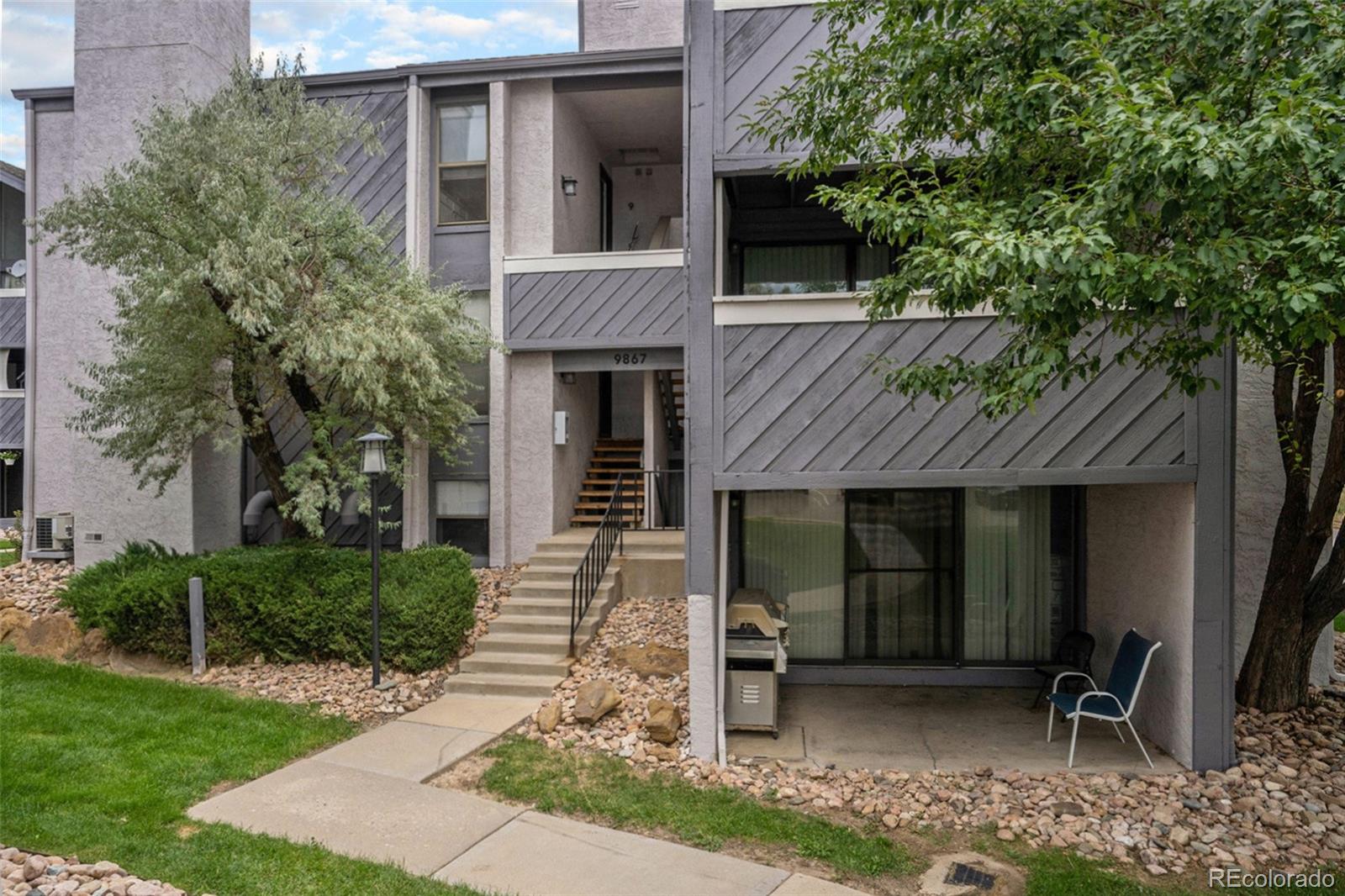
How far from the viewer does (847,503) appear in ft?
27.9

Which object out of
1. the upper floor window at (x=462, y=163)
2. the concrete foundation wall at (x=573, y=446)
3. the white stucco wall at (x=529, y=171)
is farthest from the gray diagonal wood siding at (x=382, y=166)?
the concrete foundation wall at (x=573, y=446)

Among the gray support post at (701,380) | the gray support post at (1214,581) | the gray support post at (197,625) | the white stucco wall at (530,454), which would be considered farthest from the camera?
the white stucco wall at (530,454)

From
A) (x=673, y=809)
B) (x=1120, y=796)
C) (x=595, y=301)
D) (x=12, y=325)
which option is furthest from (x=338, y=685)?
(x=12, y=325)

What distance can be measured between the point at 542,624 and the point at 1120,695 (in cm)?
538

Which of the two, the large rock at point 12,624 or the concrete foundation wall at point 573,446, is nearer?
the large rock at point 12,624

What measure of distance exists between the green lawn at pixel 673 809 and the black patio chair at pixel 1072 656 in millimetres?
3234

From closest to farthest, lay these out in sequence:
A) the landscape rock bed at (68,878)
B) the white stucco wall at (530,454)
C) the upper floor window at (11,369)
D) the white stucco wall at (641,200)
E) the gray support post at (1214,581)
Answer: the landscape rock bed at (68,878), the gray support post at (1214,581), the white stucco wall at (530,454), the white stucco wall at (641,200), the upper floor window at (11,369)

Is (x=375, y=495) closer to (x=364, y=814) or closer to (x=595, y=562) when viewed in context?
(x=595, y=562)

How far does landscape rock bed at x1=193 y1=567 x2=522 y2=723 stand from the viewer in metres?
7.48

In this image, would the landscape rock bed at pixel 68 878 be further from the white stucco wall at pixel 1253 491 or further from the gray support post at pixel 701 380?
the white stucco wall at pixel 1253 491

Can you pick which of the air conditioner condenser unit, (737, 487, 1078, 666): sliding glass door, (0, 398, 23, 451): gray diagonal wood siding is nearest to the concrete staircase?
(737, 487, 1078, 666): sliding glass door

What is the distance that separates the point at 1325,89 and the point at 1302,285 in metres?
1.01

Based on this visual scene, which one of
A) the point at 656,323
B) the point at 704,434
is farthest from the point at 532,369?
the point at 704,434

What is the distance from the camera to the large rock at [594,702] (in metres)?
6.88
